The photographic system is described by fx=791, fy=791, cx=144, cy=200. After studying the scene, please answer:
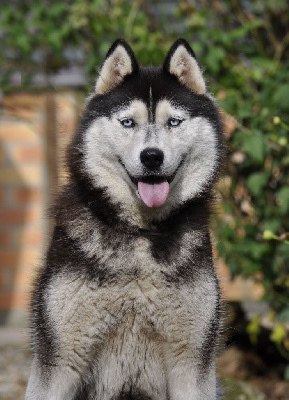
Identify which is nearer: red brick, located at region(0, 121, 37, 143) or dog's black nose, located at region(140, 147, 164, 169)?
dog's black nose, located at region(140, 147, 164, 169)

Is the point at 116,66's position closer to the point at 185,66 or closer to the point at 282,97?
the point at 185,66

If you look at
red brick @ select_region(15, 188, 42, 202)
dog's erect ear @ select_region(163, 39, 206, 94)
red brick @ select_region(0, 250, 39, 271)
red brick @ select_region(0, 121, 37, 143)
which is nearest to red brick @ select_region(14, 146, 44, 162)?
red brick @ select_region(0, 121, 37, 143)

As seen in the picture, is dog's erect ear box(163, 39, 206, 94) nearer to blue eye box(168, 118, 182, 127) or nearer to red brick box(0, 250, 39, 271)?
blue eye box(168, 118, 182, 127)

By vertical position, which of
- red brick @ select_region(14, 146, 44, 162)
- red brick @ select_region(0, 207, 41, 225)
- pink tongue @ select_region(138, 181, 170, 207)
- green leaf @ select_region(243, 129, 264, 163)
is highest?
pink tongue @ select_region(138, 181, 170, 207)

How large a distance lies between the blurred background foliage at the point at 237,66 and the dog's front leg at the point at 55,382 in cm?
200

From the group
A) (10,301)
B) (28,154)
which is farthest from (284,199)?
(10,301)

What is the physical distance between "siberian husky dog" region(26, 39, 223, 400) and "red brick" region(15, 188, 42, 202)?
451 centimetres

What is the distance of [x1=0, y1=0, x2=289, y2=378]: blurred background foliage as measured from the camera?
5.10 meters

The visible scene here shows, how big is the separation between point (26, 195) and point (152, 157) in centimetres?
503

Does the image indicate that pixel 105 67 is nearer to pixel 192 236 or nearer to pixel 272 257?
pixel 192 236

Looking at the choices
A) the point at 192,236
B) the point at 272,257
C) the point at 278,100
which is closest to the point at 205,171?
the point at 192,236

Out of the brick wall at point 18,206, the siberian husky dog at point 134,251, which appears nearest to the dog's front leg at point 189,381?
the siberian husky dog at point 134,251

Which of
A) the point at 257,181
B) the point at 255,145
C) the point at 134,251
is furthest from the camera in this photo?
the point at 257,181

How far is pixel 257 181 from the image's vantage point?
5180 millimetres
